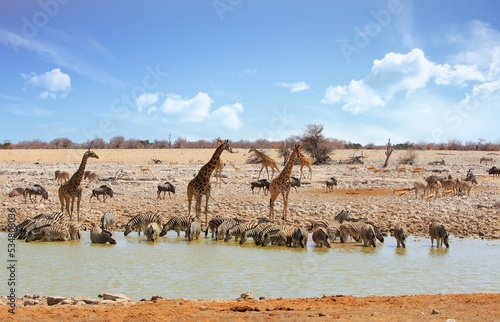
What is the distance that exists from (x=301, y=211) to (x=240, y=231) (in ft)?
14.9

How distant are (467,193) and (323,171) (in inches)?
495

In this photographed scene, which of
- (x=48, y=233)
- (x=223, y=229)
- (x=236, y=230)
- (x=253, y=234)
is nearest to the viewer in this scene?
(x=48, y=233)

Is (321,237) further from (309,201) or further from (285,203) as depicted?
(309,201)

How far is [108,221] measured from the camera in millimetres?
14859

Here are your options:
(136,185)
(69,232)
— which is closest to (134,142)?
(136,185)

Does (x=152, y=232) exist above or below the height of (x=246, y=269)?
above

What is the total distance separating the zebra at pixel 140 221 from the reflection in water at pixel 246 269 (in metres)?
1.28

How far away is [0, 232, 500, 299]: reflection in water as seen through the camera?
8445 millimetres

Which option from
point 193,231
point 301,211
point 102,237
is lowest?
point 102,237

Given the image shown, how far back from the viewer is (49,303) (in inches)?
274

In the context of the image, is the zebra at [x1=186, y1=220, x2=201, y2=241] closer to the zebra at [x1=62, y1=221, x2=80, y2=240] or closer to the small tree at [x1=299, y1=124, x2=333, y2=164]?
the zebra at [x1=62, y1=221, x2=80, y2=240]

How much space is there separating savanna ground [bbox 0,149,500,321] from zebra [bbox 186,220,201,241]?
2.93m

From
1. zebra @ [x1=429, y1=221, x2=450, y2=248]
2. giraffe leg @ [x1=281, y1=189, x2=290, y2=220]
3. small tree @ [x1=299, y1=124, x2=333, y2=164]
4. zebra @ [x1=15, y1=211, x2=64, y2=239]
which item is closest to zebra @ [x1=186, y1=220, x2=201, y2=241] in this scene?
giraffe leg @ [x1=281, y1=189, x2=290, y2=220]

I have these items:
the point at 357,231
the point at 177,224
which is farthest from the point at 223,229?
the point at 357,231
